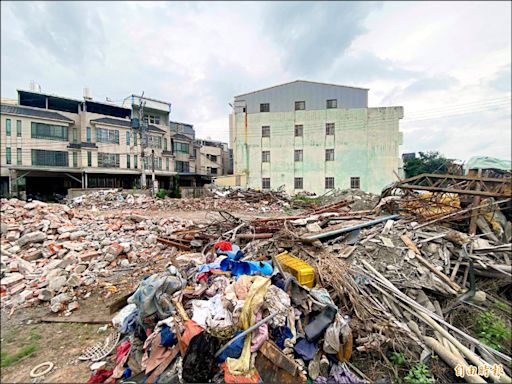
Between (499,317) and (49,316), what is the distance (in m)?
6.67

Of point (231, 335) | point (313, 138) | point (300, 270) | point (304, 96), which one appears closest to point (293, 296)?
point (300, 270)

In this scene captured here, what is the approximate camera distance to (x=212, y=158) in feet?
109

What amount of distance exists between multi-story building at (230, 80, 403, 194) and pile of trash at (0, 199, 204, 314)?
16.3 m

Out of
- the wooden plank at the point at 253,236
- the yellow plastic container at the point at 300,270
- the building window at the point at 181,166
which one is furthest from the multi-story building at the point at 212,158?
the yellow plastic container at the point at 300,270

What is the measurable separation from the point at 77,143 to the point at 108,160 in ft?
9.39

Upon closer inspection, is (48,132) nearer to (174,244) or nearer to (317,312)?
(174,244)

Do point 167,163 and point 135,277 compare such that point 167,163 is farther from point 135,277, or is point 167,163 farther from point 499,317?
point 499,317

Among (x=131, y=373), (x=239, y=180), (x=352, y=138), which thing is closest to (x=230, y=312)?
(x=131, y=373)

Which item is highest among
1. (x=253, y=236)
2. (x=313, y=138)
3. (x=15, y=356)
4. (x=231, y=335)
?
(x=313, y=138)

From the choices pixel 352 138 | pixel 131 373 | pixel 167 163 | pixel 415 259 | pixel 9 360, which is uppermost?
pixel 352 138

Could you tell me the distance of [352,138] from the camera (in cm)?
2105

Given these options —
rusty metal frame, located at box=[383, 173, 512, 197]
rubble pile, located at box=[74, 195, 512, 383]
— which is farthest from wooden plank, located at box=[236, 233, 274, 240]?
rusty metal frame, located at box=[383, 173, 512, 197]

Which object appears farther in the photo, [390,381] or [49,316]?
[49,316]

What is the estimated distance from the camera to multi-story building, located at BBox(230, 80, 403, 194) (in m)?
20.5
